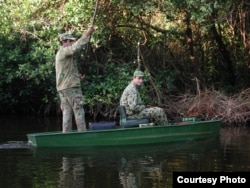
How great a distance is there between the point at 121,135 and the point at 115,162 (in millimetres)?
1608

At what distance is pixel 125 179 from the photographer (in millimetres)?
8281

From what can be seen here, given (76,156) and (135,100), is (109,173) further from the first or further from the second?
(135,100)

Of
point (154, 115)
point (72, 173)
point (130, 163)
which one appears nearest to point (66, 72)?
point (154, 115)

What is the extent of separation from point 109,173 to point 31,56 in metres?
7.51

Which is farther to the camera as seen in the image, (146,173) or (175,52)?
(175,52)

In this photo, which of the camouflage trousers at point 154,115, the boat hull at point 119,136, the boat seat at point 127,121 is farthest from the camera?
the camouflage trousers at point 154,115

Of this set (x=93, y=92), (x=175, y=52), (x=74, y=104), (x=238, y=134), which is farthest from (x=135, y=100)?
(x=175, y=52)

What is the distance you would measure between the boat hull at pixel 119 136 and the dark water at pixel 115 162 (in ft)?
0.58

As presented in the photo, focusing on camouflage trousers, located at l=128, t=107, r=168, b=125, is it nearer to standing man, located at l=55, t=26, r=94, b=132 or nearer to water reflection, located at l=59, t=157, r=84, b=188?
standing man, located at l=55, t=26, r=94, b=132

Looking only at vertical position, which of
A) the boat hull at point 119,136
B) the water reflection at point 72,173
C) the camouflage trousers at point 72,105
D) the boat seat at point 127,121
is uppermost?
the camouflage trousers at point 72,105

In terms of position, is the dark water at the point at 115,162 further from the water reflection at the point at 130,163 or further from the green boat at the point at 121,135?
the green boat at the point at 121,135

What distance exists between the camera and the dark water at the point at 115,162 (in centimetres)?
817

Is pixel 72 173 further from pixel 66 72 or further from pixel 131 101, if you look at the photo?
pixel 131 101

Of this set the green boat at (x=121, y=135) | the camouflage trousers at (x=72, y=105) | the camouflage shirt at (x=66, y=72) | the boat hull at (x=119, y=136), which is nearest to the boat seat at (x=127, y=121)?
the green boat at (x=121, y=135)
